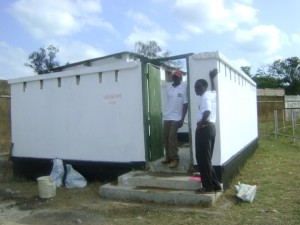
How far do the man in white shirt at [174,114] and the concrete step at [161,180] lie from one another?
386 mm

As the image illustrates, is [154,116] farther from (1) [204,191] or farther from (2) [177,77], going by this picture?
(1) [204,191]

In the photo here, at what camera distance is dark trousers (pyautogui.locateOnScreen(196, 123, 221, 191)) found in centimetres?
618

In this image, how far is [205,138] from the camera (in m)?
6.17

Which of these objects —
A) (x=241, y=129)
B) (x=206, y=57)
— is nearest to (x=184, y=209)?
(x=206, y=57)

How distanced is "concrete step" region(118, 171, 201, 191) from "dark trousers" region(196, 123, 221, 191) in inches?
9.2

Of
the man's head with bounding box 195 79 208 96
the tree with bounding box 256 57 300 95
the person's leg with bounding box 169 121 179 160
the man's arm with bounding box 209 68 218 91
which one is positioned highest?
the tree with bounding box 256 57 300 95

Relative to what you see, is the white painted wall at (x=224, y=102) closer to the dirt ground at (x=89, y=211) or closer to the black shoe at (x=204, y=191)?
the black shoe at (x=204, y=191)

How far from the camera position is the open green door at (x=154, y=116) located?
25.4 feet

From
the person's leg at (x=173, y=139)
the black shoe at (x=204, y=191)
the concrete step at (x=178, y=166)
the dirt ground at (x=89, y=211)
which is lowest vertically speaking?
the dirt ground at (x=89, y=211)

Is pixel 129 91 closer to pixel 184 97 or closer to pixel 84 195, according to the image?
pixel 184 97

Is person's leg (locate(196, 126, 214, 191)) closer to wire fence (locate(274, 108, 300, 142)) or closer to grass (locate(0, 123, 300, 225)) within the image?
grass (locate(0, 123, 300, 225))

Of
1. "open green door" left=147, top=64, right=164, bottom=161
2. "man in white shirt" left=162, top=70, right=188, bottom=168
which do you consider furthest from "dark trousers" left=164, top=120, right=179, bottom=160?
"open green door" left=147, top=64, right=164, bottom=161

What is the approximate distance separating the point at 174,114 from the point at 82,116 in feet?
7.75

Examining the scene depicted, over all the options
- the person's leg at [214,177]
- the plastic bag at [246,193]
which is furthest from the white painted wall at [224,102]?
the plastic bag at [246,193]
